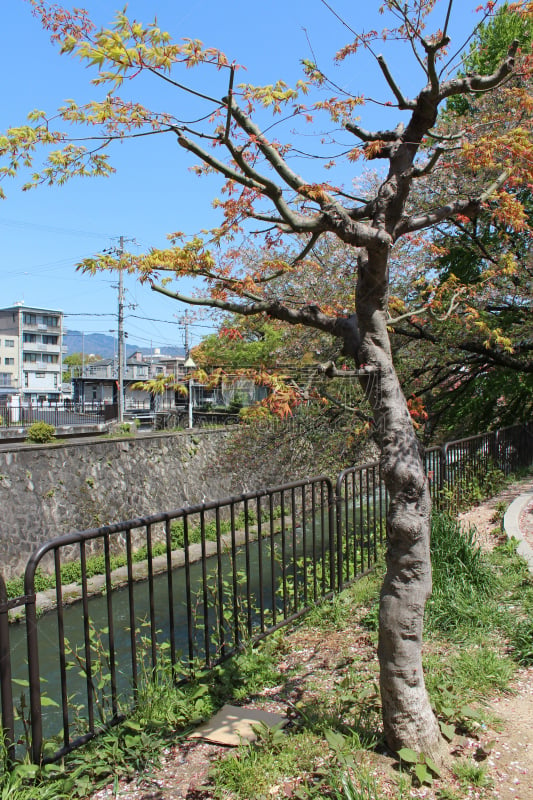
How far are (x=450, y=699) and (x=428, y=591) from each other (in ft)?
2.16

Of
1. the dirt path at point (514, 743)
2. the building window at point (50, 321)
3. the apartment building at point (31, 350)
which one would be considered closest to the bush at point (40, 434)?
the dirt path at point (514, 743)

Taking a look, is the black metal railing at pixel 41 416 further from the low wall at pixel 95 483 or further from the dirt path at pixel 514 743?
the dirt path at pixel 514 743

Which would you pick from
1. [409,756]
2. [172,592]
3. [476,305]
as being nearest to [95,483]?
[476,305]

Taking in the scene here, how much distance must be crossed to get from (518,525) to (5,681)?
17.6 feet

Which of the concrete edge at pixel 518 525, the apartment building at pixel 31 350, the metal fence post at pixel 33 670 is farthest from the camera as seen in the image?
the apartment building at pixel 31 350

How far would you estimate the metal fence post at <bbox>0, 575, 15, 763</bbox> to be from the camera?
2.52m

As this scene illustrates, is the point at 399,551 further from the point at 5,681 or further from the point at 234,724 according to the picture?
the point at 5,681

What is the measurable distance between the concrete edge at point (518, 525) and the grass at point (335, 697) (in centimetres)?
44

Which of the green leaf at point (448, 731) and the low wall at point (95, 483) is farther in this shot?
the low wall at point (95, 483)

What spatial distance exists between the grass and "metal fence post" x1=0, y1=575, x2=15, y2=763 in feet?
0.45

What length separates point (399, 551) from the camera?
2.86m

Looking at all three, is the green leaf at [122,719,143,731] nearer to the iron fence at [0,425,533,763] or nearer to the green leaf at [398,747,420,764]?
the iron fence at [0,425,533,763]

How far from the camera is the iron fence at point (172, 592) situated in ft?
9.31

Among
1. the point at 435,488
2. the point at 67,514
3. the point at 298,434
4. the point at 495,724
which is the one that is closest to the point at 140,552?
the point at 67,514
